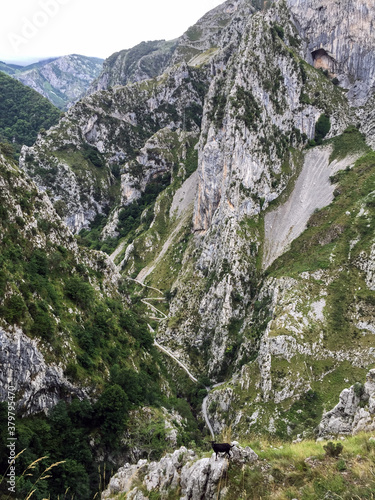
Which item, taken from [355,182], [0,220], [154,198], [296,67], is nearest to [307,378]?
[0,220]

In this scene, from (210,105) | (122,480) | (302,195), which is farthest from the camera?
(210,105)

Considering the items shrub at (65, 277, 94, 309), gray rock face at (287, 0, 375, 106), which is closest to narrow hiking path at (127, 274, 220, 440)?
shrub at (65, 277, 94, 309)

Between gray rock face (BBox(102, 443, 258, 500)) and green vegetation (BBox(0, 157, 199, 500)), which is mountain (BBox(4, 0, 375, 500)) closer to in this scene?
gray rock face (BBox(102, 443, 258, 500))

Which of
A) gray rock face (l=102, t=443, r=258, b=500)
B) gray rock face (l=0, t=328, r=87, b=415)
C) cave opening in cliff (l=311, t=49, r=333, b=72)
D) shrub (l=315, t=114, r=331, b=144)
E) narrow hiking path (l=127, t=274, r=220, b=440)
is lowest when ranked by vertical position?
narrow hiking path (l=127, t=274, r=220, b=440)

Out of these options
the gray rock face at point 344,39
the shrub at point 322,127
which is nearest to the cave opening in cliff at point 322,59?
the gray rock face at point 344,39

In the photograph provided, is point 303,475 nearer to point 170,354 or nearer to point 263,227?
point 170,354

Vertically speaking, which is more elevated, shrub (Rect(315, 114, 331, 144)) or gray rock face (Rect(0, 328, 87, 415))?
shrub (Rect(315, 114, 331, 144))

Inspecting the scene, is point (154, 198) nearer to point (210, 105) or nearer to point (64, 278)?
point (210, 105)
